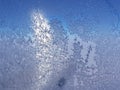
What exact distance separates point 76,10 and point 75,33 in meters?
0.19

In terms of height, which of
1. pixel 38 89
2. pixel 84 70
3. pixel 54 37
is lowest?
pixel 38 89

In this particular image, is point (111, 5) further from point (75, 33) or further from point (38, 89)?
point (38, 89)

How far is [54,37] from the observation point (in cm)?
224

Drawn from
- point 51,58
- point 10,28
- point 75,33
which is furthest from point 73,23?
point 10,28

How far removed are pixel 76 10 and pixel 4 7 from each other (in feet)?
1.90

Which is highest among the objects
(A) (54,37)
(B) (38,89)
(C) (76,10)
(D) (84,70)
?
(C) (76,10)

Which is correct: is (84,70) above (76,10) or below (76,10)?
below

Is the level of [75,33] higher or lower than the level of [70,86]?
higher

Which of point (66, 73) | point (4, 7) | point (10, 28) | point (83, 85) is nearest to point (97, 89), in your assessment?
point (83, 85)

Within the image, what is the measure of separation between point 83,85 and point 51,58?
34 centimetres

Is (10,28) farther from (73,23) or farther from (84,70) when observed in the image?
(84,70)

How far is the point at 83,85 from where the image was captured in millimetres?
2236

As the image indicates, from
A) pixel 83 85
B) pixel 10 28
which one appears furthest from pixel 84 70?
pixel 10 28

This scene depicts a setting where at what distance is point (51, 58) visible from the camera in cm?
223
